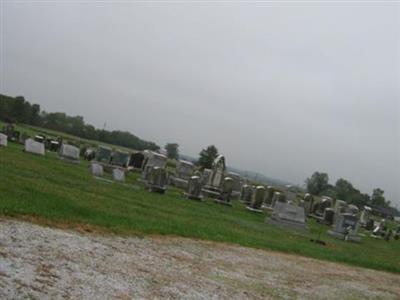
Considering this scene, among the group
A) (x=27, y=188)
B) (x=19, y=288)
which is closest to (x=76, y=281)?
(x=19, y=288)

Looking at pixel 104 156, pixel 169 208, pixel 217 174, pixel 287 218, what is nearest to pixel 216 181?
pixel 217 174

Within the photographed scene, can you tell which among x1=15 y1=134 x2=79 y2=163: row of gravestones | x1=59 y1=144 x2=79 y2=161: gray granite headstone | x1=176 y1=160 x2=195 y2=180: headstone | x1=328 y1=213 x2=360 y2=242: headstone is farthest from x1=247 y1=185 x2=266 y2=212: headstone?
x1=59 y1=144 x2=79 y2=161: gray granite headstone

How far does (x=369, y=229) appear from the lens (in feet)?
112

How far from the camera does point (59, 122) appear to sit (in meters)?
69.4

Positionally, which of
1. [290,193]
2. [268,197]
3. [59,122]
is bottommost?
[268,197]

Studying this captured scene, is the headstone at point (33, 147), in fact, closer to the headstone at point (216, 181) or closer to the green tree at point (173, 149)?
the headstone at point (216, 181)

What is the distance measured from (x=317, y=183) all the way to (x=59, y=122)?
3589 centimetres

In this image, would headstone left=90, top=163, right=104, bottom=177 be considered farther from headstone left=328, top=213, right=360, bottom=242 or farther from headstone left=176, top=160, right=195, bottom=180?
headstone left=328, top=213, right=360, bottom=242

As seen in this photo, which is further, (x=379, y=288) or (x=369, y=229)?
(x=369, y=229)

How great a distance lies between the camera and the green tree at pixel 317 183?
209ft

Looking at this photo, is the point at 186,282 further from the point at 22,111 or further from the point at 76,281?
the point at 22,111

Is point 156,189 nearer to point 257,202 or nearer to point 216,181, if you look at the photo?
point 257,202

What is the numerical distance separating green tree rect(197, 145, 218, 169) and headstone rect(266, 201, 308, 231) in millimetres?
22709

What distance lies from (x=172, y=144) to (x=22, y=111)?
19.1 meters
